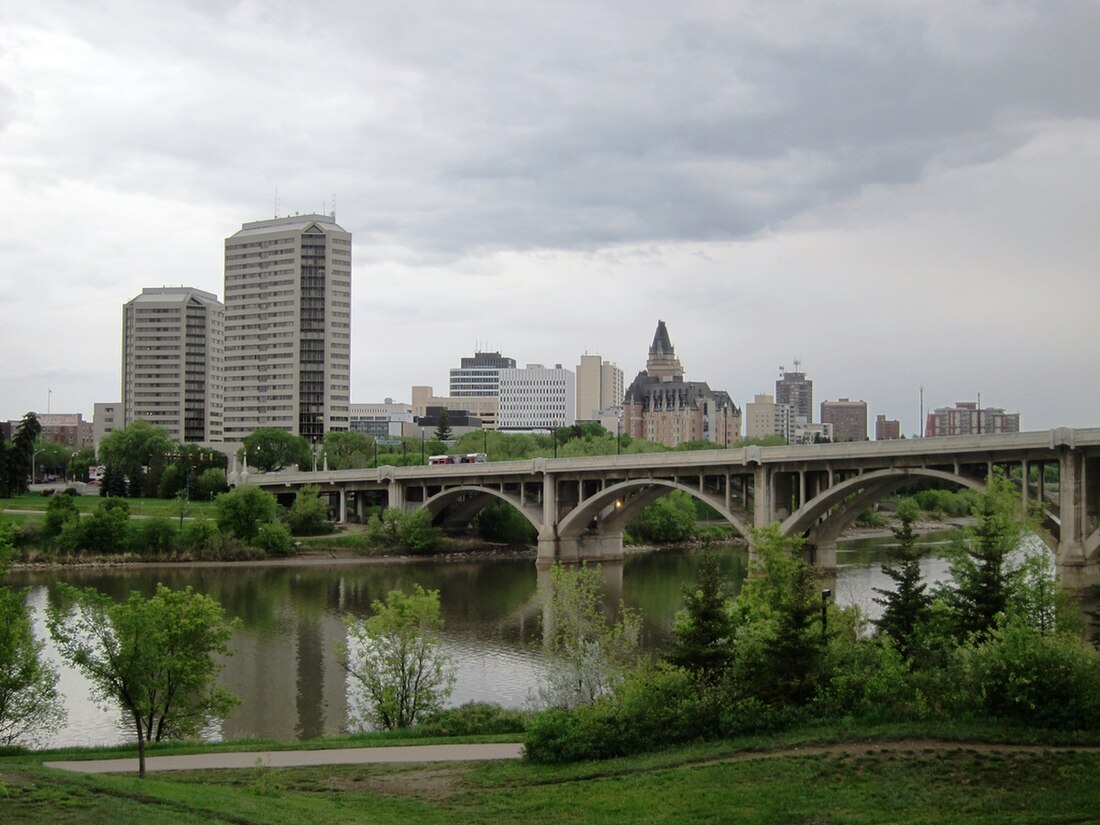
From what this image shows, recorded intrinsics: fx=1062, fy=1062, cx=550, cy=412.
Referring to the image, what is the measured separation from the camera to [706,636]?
20.9 meters

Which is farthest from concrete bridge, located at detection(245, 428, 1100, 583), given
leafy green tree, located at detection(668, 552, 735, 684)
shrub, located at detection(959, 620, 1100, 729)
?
shrub, located at detection(959, 620, 1100, 729)

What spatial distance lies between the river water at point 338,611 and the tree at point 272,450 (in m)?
36.6

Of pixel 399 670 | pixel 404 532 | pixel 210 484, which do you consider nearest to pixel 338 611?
pixel 399 670

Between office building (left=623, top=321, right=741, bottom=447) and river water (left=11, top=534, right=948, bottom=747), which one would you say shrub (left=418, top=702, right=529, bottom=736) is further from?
office building (left=623, top=321, right=741, bottom=447)

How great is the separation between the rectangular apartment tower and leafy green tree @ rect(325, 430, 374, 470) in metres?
11.7

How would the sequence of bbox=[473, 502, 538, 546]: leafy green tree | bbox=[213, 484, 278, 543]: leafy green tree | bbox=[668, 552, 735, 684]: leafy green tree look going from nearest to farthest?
1. bbox=[668, 552, 735, 684]: leafy green tree
2. bbox=[213, 484, 278, 543]: leafy green tree
3. bbox=[473, 502, 538, 546]: leafy green tree

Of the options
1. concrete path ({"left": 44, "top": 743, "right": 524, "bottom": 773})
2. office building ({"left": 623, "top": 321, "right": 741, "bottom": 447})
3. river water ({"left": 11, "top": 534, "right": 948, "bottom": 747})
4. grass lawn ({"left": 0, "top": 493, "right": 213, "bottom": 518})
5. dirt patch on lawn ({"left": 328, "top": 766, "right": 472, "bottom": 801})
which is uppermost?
office building ({"left": 623, "top": 321, "right": 741, "bottom": 447})

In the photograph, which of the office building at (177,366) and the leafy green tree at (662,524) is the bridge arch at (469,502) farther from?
the office building at (177,366)

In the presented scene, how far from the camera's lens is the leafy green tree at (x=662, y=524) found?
83.8 metres

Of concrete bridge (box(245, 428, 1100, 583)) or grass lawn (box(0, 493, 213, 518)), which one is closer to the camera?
concrete bridge (box(245, 428, 1100, 583))

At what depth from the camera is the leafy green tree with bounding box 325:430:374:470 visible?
10788 centimetres

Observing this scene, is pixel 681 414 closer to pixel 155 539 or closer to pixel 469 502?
pixel 469 502

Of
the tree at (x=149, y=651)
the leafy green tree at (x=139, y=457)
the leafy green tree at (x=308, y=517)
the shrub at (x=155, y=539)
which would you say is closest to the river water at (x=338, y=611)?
the tree at (x=149, y=651)

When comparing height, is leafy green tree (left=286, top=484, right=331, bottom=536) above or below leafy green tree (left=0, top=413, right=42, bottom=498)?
below
